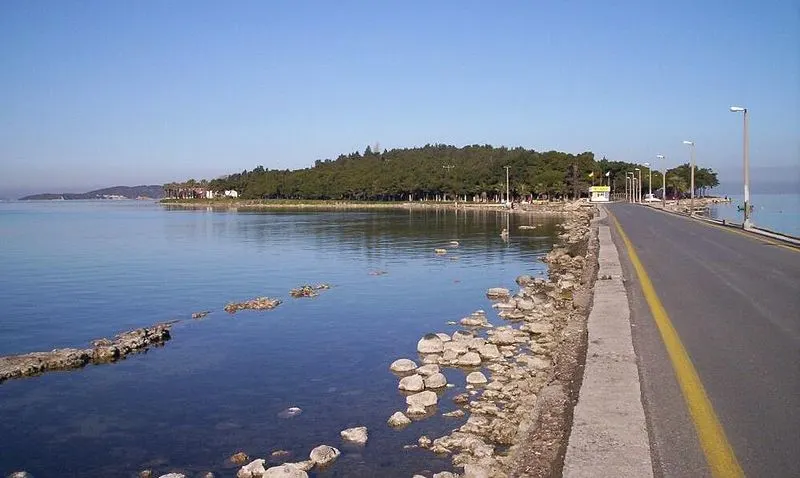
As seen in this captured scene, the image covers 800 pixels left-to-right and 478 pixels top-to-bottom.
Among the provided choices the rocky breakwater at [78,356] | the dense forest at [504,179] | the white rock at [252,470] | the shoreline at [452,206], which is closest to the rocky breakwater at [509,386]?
the white rock at [252,470]

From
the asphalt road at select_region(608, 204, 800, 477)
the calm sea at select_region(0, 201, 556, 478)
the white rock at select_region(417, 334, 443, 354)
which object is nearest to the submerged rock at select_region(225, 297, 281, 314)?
the calm sea at select_region(0, 201, 556, 478)

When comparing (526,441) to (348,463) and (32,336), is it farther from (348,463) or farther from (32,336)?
(32,336)

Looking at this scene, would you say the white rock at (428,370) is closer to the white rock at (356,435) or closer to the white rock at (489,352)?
the white rock at (489,352)

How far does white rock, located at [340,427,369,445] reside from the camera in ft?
32.6

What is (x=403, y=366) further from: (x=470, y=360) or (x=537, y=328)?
(x=537, y=328)

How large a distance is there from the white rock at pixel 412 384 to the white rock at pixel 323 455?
3.16 meters

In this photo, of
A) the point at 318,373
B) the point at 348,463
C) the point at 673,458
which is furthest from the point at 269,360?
the point at 673,458

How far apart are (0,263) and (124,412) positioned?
1327 inches

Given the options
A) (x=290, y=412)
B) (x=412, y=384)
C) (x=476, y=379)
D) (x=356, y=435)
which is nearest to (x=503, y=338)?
(x=476, y=379)

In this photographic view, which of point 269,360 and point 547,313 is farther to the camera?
point 547,313

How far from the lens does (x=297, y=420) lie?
1123cm

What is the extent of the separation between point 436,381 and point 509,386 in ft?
4.77

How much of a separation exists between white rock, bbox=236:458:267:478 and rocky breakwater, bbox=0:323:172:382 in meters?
8.43

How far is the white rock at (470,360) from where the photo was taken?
46.2ft
